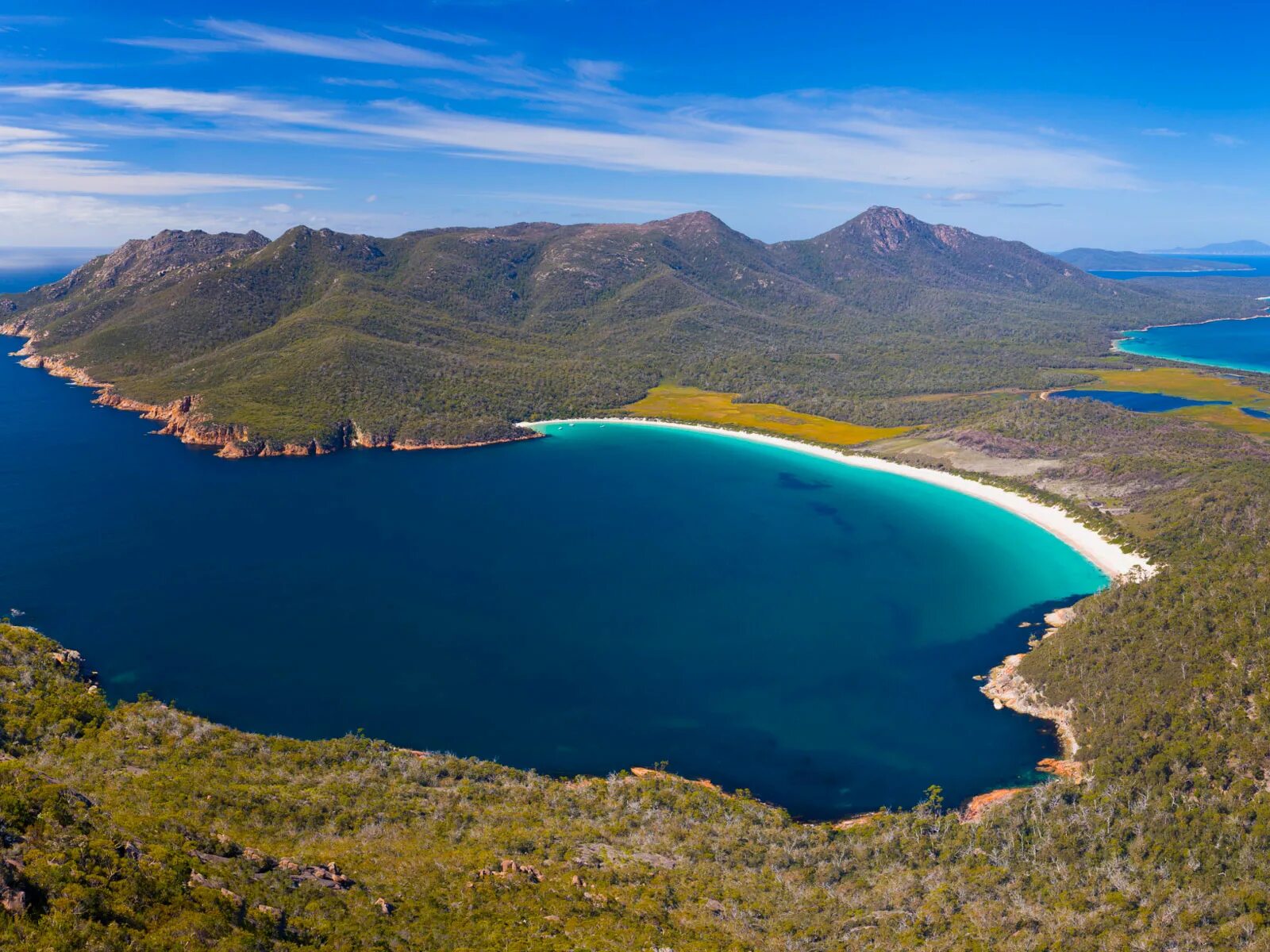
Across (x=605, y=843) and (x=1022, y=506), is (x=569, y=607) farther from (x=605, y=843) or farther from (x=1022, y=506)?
(x=1022, y=506)

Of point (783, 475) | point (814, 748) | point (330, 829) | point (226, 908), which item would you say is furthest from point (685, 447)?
point (226, 908)

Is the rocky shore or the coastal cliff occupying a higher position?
the rocky shore

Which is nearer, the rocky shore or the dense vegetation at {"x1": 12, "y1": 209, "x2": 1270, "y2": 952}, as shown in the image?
the dense vegetation at {"x1": 12, "y1": 209, "x2": 1270, "y2": 952}

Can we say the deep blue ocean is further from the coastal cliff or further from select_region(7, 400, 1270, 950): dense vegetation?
select_region(7, 400, 1270, 950): dense vegetation

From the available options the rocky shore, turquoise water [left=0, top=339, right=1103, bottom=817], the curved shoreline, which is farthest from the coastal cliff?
the rocky shore

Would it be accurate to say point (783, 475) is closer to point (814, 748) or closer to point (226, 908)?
point (814, 748)

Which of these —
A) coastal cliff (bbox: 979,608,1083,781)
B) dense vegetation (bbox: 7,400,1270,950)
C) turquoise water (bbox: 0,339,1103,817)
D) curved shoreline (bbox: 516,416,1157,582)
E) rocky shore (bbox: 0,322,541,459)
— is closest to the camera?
dense vegetation (bbox: 7,400,1270,950)

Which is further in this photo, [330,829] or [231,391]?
[231,391]
